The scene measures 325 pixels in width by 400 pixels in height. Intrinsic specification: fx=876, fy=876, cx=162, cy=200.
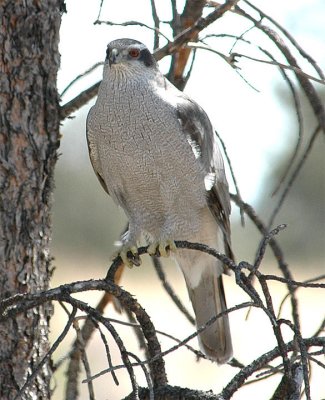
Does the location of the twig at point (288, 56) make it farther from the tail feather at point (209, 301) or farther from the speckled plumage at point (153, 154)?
the tail feather at point (209, 301)

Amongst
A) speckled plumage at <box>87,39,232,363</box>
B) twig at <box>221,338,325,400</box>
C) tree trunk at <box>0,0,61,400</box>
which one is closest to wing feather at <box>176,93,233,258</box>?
speckled plumage at <box>87,39,232,363</box>

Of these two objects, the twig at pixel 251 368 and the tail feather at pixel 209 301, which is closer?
the twig at pixel 251 368

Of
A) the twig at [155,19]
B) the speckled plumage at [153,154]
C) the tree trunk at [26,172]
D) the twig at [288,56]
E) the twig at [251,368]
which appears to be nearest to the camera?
the twig at [251,368]

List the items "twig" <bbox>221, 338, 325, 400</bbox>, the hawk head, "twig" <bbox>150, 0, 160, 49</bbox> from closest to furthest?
"twig" <bbox>221, 338, 325, 400</bbox> < "twig" <bbox>150, 0, 160, 49</bbox> < the hawk head

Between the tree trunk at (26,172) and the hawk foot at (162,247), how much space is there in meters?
0.82

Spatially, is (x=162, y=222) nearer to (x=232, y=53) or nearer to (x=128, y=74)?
(x=128, y=74)

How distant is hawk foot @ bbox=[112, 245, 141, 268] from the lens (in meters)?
4.05

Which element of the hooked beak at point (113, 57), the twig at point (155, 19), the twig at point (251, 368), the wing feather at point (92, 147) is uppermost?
the hooked beak at point (113, 57)

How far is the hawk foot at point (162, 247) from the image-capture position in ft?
13.6

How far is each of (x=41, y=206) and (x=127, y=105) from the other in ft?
3.23

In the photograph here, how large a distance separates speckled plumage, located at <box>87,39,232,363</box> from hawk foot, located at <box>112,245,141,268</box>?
131mm

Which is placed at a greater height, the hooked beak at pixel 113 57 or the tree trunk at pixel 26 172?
the hooked beak at pixel 113 57

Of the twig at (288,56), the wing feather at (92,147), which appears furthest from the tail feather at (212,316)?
the twig at (288,56)

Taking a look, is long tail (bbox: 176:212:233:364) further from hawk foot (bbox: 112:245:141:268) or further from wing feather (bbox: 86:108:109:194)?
wing feather (bbox: 86:108:109:194)
